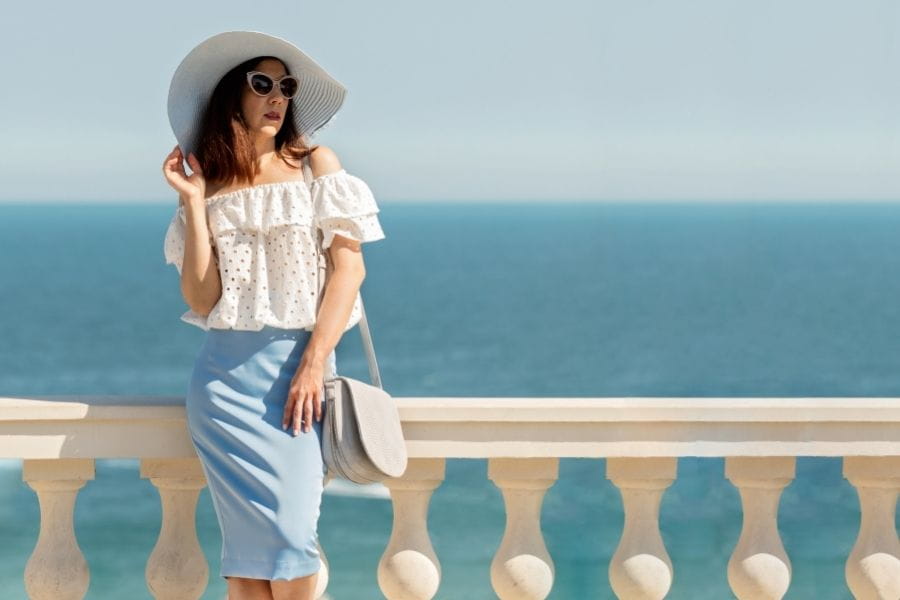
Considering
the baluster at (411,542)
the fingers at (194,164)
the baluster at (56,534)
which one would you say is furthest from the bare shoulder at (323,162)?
the baluster at (56,534)

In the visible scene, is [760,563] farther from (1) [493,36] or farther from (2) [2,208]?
(2) [2,208]

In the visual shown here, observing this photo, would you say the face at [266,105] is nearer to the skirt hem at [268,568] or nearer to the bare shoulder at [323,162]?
the bare shoulder at [323,162]

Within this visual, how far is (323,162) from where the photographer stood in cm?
358

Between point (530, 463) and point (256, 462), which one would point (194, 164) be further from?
point (530, 463)

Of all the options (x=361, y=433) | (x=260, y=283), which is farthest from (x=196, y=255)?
(x=361, y=433)

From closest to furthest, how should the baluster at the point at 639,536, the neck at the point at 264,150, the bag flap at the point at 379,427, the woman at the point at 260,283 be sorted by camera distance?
the bag flap at the point at 379,427 < the woman at the point at 260,283 < the baluster at the point at 639,536 < the neck at the point at 264,150

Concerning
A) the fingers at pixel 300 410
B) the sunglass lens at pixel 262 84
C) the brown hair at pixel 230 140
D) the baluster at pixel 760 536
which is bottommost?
the fingers at pixel 300 410

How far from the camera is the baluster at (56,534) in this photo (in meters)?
3.43

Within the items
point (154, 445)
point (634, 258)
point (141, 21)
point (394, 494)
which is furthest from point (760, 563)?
point (634, 258)

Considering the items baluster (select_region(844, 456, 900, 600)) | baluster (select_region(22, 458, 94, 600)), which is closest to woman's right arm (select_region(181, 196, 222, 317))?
baluster (select_region(22, 458, 94, 600))

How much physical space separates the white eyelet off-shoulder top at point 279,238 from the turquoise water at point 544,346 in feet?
46.3

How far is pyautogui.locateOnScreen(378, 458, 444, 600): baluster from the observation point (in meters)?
3.48

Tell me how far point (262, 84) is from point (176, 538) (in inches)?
40.1

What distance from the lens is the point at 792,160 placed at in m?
83.9
